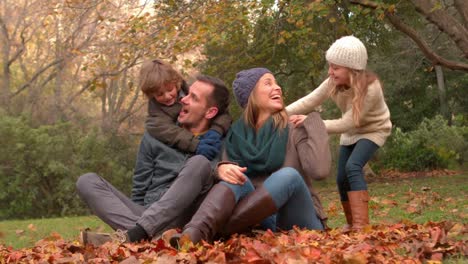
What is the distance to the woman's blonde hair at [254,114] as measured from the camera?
4750mm

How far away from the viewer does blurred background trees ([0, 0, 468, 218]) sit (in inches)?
524

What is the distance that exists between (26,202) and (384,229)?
566 inches

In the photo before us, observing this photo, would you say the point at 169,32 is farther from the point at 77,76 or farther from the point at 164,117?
the point at 77,76

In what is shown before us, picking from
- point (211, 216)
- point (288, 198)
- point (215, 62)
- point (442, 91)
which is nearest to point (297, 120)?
point (288, 198)

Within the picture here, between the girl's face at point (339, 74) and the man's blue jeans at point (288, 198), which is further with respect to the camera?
the girl's face at point (339, 74)

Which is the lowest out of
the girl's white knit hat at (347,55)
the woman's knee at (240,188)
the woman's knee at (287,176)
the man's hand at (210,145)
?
the woman's knee at (240,188)

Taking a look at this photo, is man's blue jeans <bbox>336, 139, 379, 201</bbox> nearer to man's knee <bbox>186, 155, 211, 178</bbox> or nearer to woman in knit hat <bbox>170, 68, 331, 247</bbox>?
woman in knit hat <bbox>170, 68, 331, 247</bbox>

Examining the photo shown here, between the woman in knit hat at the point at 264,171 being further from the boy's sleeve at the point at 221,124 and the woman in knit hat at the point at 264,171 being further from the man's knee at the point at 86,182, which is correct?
the man's knee at the point at 86,182

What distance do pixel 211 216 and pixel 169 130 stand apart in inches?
35.7

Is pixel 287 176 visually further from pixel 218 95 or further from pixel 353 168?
pixel 353 168

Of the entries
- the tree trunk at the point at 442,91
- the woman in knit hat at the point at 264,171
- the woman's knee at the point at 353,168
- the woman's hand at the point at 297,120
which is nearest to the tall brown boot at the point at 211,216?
the woman in knit hat at the point at 264,171

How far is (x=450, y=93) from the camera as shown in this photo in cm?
2697

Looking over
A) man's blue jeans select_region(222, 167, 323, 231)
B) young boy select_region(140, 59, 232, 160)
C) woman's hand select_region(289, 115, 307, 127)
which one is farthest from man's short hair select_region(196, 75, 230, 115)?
man's blue jeans select_region(222, 167, 323, 231)

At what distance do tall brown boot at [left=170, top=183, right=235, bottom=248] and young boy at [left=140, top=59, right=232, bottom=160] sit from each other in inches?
21.3
